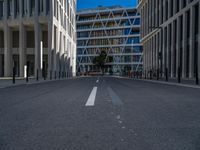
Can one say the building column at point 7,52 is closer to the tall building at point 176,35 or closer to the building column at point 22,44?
the building column at point 22,44

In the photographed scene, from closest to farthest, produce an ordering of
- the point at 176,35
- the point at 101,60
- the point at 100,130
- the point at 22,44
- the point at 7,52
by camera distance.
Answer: the point at 100,130
the point at 176,35
the point at 22,44
the point at 7,52
the point at 101,60

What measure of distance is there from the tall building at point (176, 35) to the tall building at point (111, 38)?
4131cm

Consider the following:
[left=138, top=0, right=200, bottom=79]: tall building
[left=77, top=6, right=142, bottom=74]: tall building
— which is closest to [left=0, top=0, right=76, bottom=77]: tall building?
[left=138, top=0, right=200, bottom=79]: tall building

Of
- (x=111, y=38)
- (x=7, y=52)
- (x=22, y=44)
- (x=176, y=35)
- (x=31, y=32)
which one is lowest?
(x=7, y=52)

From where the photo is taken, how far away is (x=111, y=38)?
107m

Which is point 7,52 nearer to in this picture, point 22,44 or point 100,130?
point 22,44

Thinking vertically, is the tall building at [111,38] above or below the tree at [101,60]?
above

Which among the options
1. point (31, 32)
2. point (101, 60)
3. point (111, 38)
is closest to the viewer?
point (31, 32)

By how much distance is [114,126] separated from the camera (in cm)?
453

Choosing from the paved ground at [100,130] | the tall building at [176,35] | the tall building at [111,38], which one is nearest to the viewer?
the paved ground at [100,130]

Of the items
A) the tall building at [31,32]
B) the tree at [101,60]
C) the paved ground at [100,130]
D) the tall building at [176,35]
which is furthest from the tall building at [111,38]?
the paved ground at [100,130]

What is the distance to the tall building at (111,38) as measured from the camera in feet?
335

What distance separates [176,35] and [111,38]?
6604cm

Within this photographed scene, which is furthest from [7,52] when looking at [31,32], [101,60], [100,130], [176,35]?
[101,60]
